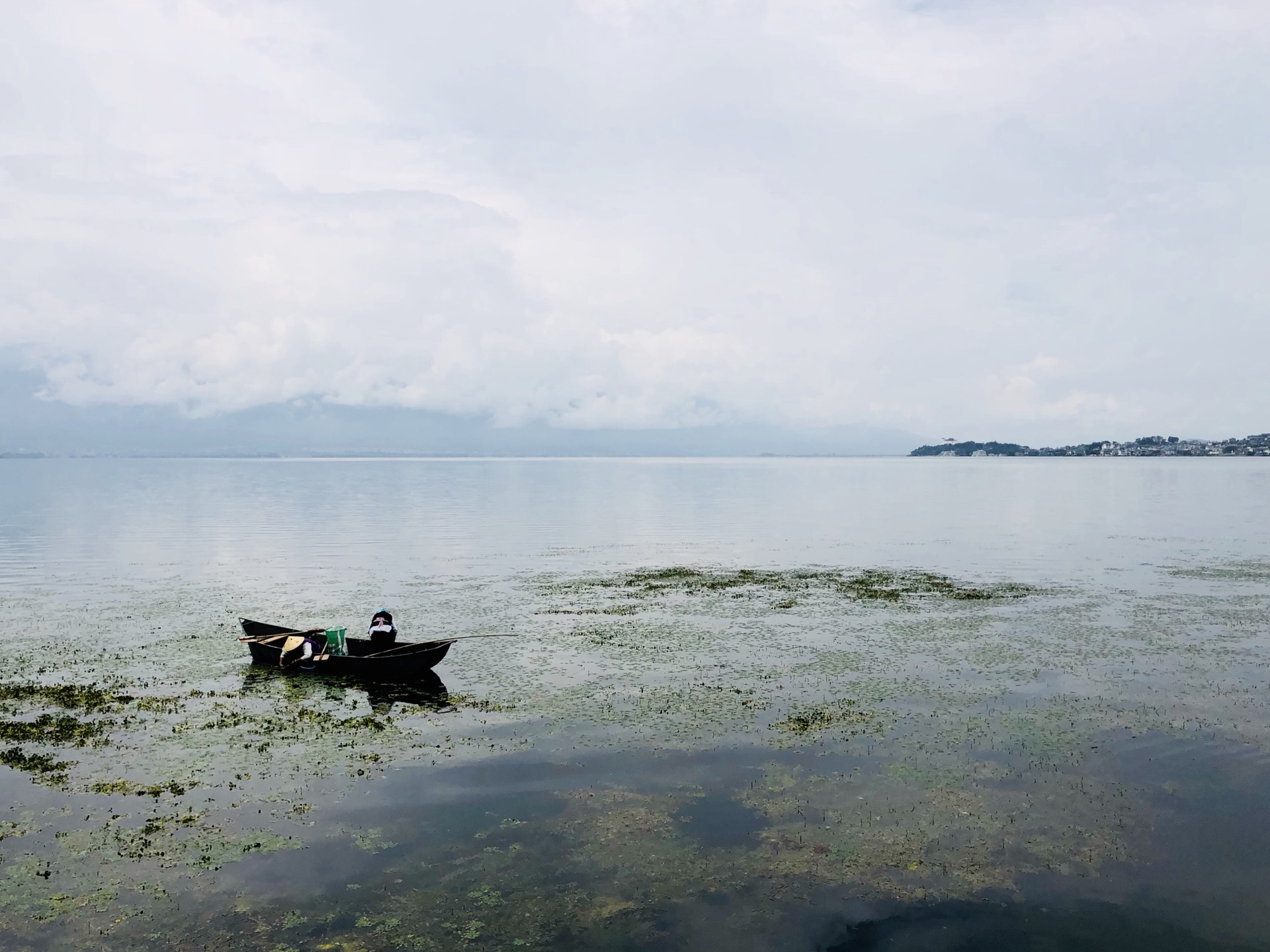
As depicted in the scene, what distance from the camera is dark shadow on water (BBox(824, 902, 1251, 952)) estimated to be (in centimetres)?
1470

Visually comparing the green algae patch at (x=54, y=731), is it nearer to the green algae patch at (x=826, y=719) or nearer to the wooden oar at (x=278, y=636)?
the wooden oar at (x=278, y=636)

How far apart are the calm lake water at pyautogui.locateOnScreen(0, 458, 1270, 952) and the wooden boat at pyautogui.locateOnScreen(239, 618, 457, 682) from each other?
106cm

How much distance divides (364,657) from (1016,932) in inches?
907

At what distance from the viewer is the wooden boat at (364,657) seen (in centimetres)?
3114

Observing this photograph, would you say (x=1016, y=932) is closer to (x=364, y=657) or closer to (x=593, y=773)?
(x=593, y=773)

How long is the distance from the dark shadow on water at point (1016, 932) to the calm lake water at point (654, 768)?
64 mm

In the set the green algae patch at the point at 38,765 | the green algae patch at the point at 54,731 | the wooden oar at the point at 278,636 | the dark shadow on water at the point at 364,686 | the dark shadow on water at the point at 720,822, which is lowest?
the dark shadow on water at the point at 720,822

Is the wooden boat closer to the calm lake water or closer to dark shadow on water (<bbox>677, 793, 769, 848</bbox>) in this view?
the calm lake water

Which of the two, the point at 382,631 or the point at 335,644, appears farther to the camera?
the point at 382,631

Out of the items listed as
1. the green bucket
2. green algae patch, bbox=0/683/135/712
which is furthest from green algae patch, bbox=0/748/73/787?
the green bucket

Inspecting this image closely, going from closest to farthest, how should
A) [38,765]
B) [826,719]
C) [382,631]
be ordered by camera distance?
1. [38,765]
2. [826,719]
3. [382,631]

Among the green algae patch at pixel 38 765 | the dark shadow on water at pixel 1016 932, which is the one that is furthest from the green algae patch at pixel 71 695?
the dark shadow on water at pixel 1016 932

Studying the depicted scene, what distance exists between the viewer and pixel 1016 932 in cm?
1514

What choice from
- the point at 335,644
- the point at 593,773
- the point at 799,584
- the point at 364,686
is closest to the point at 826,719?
the point at 593,773
